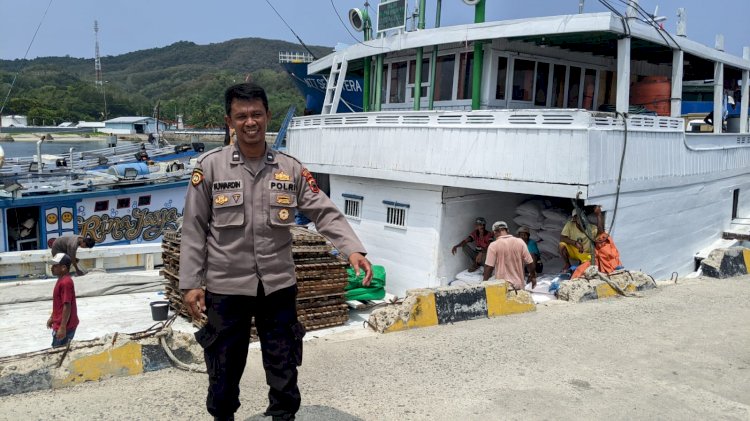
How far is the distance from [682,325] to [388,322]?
11.0 ft

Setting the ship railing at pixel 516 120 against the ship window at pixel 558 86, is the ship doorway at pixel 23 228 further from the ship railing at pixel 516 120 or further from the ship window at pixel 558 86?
the ship window at pixel 558 86

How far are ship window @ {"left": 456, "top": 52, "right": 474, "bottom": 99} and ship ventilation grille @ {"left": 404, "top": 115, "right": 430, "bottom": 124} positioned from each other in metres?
1.99

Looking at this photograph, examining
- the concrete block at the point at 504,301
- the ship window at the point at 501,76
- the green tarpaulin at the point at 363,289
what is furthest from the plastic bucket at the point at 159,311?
the ship window at the point at 501,76

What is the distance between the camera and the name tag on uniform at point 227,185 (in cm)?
307

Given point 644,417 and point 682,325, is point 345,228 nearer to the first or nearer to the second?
point 644,417

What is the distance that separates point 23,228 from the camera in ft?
50.4

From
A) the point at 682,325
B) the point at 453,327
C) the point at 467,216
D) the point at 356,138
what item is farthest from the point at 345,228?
the point at 356,138

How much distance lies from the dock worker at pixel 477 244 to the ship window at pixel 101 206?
10775 millimetres

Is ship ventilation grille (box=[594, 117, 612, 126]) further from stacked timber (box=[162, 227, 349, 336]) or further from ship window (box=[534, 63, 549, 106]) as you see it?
stacked timber (box=[162, 227, 349, 336])

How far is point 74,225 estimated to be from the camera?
631 inches

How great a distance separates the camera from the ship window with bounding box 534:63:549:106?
42.5ft

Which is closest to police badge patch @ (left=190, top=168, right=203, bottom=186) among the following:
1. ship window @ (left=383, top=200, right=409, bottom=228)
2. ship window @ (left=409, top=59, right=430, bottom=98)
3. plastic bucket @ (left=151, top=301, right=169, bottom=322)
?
plastic bucket @ (left=151, top=301, right=169, bottom=322)

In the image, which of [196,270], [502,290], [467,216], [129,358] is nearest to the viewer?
[196,270]

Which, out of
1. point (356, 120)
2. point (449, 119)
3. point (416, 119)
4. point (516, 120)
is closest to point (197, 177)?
point (516, 120)
